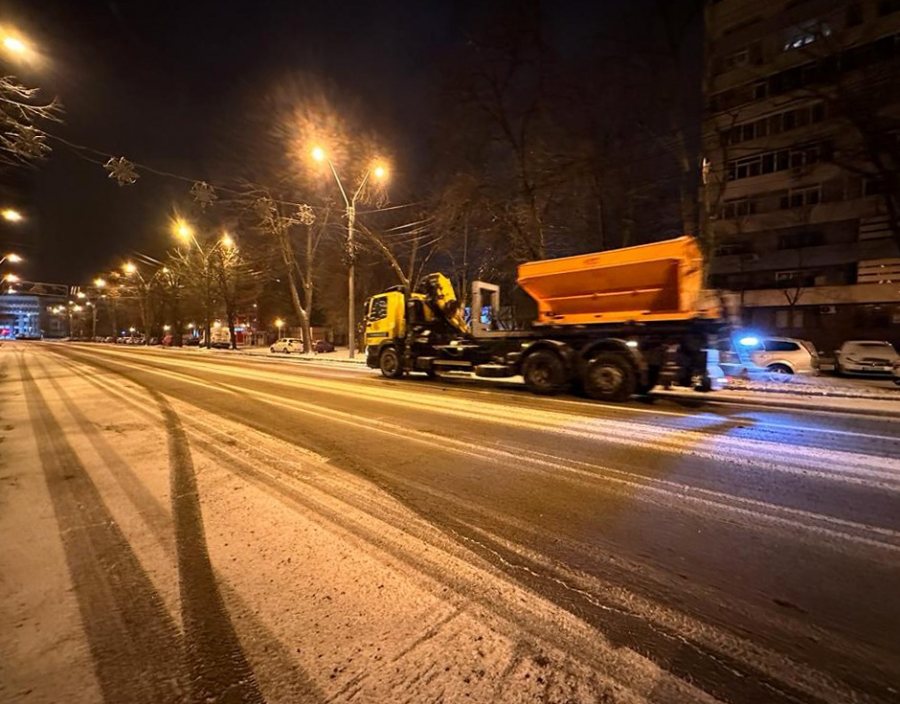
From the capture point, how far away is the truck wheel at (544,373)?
10.7 m

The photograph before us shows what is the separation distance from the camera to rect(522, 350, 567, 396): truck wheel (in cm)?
1071

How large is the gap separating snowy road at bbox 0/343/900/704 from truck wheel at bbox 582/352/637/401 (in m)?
3.48

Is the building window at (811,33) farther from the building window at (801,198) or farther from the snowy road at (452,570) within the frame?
the snowy road at (452,570)

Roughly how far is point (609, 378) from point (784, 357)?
33.9 feet

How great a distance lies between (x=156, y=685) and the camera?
1.99 metres

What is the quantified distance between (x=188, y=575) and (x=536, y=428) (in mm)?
5074

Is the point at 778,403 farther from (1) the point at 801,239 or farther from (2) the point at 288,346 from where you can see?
(2) the point at 288,346

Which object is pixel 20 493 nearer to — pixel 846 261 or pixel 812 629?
pixel 812 629

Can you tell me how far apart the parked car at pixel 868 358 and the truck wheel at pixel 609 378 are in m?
13.3

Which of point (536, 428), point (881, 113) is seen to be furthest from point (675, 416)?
point (881, 113)

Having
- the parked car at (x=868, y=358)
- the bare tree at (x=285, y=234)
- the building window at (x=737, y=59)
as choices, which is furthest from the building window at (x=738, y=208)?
the bare tree at (x=285, y=234)

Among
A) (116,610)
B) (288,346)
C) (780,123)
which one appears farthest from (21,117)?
(780,123)

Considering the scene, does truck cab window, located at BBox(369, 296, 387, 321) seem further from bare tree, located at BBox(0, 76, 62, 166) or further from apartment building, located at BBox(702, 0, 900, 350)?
apartment building, located at BBox(702, 0, 900, 350)

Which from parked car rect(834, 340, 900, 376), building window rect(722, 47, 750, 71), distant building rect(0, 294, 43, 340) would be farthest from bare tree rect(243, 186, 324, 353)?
distant building rect(0, 294, 43, 340)
